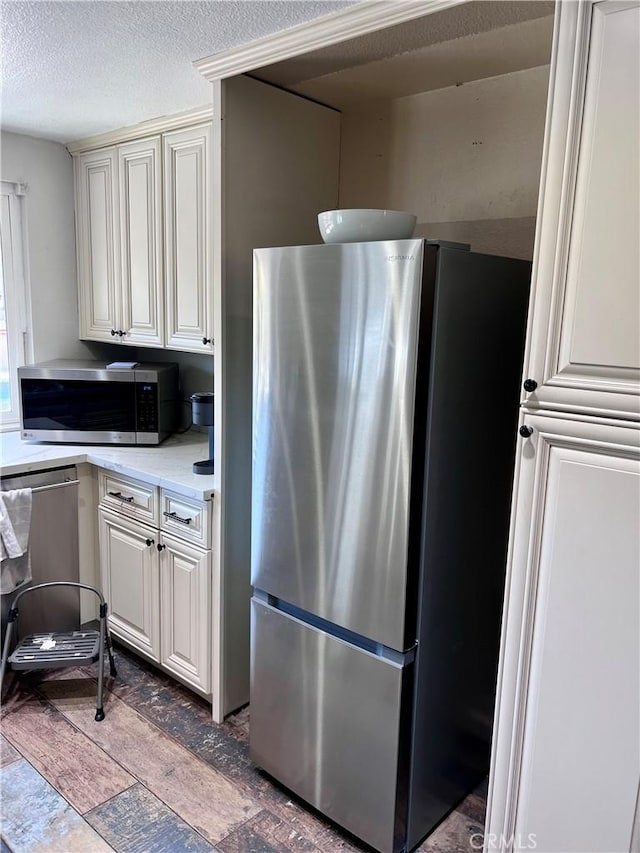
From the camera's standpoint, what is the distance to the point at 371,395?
1624 millimetres

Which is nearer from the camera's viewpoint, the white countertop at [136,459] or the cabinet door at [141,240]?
the white countertop at [136,459]

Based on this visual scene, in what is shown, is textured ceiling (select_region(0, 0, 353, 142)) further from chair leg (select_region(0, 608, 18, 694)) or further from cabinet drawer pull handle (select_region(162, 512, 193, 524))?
chair leg (select_region(0, 608, 18, 694))

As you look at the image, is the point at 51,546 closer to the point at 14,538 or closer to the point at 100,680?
the point at 14,538

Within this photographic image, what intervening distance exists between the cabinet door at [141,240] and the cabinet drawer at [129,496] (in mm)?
635

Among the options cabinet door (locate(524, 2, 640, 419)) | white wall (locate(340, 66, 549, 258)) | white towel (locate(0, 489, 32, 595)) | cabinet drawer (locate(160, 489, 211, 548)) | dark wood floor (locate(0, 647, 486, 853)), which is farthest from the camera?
white towel (locate(0, 489, 32, 595))

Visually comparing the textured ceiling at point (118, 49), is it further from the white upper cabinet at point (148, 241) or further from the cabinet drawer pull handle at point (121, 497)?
the cabinet drawer pull handle at point (121, 497)

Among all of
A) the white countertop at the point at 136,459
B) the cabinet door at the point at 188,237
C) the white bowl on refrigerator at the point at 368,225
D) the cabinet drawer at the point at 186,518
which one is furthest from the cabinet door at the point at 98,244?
the white bowl on refrigerator at the point at 368,225

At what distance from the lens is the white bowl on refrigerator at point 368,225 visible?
1718mm

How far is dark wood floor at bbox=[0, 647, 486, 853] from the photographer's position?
1841 mm

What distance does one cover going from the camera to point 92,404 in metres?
2.78

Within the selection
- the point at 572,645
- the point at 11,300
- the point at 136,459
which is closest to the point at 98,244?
the point at 11,300

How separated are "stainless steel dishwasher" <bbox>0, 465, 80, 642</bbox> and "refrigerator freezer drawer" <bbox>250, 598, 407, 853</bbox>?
3.54 feet

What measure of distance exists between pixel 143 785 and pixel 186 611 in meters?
0.57

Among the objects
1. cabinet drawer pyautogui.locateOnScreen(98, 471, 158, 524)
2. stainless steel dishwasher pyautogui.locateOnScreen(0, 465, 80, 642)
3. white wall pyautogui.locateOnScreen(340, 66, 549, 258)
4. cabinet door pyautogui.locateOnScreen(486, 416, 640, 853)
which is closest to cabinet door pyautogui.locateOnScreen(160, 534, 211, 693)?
cabinet drawer pyautogui.locateOnScreen(98, 471, 158, 524)
